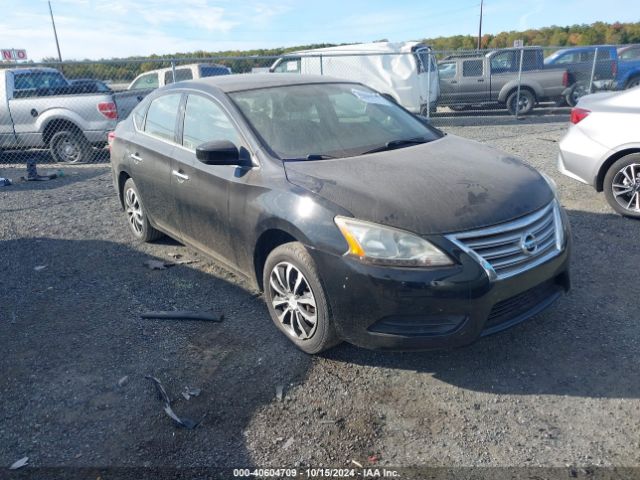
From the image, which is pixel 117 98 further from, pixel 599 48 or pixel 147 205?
pixel 599 48

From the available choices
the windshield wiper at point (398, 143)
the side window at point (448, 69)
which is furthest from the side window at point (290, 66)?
the windshield wiper at point (398, 143)

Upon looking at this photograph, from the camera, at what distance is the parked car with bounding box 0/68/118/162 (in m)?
9.54

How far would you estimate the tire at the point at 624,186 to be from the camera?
5.44m

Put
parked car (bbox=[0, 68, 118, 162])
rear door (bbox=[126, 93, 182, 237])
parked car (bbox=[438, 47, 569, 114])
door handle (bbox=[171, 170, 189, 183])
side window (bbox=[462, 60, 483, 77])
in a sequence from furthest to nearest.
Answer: side window (bbox=[462, 60, 483, 77])
parked car (bbox=[438, 47, 569, 114])
parked car (bbox=[0, 68, 118, 162])
rear door (bbox=[126, 93, 182, 237])
door handle (bbox=[171, 170, 189, 183])

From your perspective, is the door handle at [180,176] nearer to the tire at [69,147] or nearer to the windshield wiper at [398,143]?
the windshield wiper at [398,143]

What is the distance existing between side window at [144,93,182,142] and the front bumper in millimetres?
2330

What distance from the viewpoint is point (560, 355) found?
3246 millimetres

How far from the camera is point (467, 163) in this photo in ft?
11.6

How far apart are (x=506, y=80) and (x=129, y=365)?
1393cm

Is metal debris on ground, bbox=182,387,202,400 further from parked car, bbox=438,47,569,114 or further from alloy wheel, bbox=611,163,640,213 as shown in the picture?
parked car, bbox=438,47,569,114

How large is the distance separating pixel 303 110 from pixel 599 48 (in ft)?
43.7

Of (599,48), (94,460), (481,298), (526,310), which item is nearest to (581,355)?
(526,310)

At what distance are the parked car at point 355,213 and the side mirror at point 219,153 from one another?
1 centimetres

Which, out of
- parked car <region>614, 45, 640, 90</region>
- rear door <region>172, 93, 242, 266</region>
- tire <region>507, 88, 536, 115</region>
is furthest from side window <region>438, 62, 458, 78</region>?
rear door <region>172, 93, 242, 266</region>
